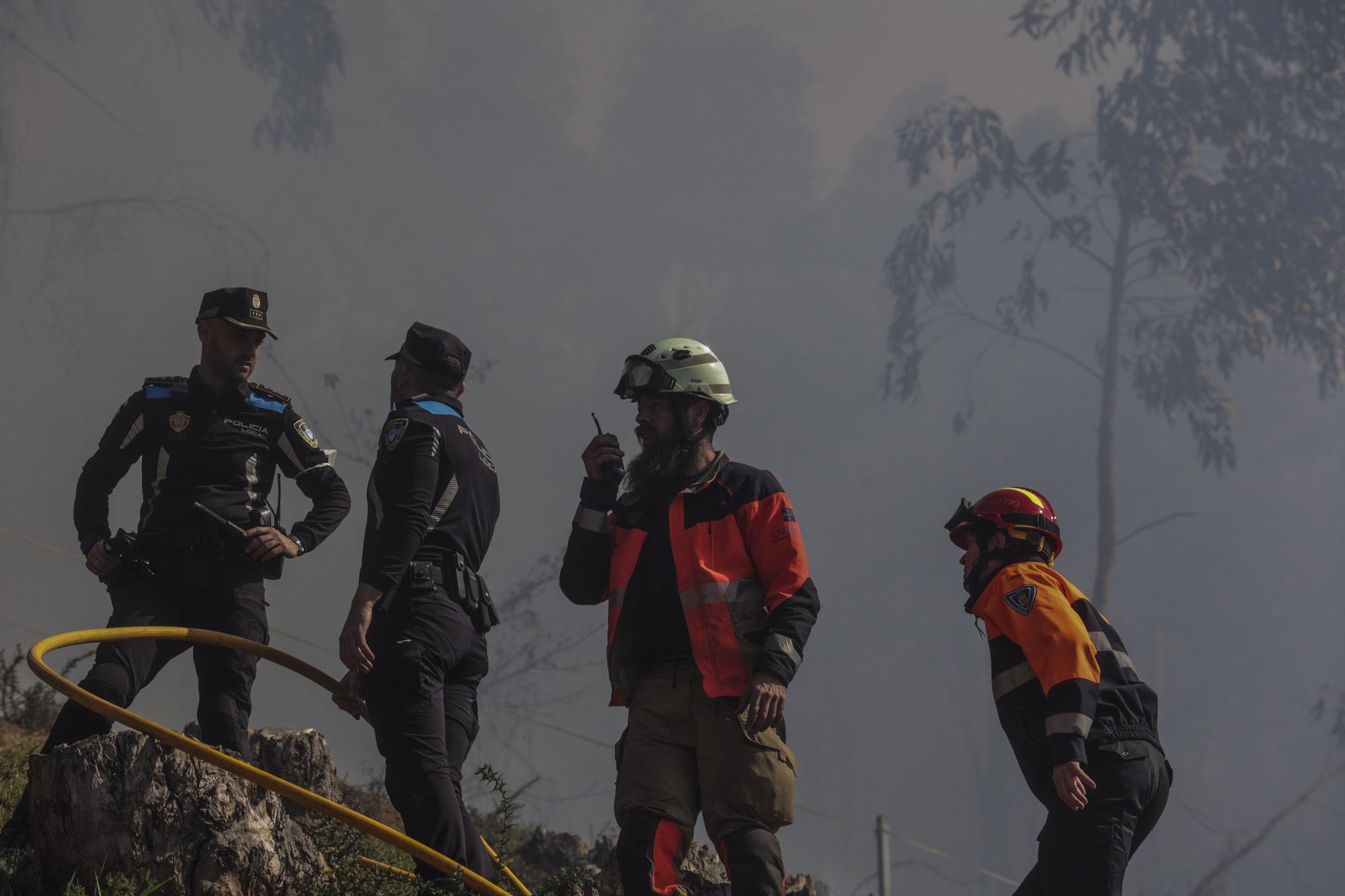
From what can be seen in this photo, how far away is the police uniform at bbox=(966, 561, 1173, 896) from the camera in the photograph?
4.14 metres

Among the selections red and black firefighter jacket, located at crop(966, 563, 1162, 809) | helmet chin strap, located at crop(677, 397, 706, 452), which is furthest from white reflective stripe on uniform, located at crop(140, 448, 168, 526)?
red and black firefighter jacket, located at crop(966, 563, 1162, 809)

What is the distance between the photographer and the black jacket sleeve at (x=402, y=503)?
3973 millimetres

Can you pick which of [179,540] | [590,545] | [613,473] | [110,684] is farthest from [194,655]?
[613,473]

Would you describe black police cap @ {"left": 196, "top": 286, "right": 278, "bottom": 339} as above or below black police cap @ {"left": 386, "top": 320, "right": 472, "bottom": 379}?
above

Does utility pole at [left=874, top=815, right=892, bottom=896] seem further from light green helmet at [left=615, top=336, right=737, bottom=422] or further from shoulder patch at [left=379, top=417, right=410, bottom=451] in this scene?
shoulder patch at [left=379, top=417, right=410, bottom=451]

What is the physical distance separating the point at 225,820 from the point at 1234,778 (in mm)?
28865

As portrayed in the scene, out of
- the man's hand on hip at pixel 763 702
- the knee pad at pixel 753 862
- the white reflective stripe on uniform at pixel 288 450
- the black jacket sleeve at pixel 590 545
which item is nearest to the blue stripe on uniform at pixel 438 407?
the black jacket sleeve at pixel 590 545

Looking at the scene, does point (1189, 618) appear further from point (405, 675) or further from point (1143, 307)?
point (405, 675)

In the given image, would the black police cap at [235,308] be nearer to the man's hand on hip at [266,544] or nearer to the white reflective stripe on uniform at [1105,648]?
the man's hand on hip at [266,544]

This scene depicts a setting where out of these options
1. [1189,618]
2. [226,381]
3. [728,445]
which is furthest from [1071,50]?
[226,381]

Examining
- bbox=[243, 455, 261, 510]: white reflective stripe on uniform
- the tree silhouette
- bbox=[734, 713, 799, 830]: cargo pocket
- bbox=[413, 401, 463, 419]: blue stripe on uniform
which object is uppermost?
the tree silhouette

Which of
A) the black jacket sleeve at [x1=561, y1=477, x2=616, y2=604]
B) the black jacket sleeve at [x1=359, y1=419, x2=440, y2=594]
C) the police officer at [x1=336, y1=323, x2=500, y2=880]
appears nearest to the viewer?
the police officer at [x1=336, y1=323, x2=500, y2=880]

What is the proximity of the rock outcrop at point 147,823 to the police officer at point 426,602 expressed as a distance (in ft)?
1.51

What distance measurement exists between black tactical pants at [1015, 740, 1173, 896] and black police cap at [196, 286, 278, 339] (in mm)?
3367
